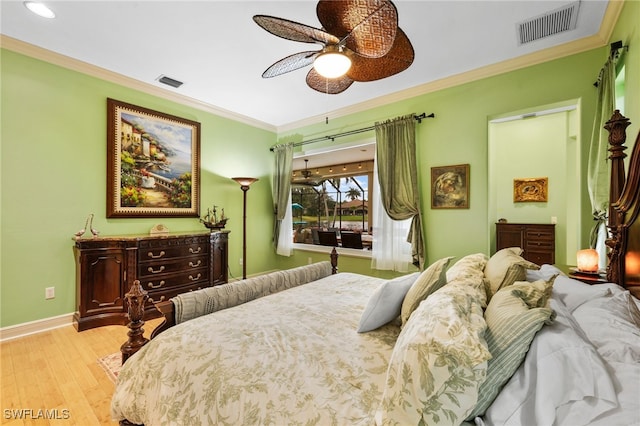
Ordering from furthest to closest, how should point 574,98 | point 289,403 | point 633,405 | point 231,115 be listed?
point 231,115 → point 574,98 → point 289,403 → point 633,405

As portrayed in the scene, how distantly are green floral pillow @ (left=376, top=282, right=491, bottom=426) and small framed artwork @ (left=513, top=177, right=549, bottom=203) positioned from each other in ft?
16.8

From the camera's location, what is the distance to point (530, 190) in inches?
188

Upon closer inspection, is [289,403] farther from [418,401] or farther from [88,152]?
[88,152]

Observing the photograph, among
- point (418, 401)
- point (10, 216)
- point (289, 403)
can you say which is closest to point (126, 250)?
point (10, 216)

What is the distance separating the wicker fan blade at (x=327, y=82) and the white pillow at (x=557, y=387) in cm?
208

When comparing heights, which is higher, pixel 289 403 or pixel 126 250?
pixel 126 250

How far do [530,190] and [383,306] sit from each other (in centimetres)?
485

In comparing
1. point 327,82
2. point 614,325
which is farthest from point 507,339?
point 327,82

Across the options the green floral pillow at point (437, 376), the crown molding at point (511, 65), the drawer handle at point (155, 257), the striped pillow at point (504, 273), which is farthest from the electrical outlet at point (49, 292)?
the crown molding at point (511, 65)

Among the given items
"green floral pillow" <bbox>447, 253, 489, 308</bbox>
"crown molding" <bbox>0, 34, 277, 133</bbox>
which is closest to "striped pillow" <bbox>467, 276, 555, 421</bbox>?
"green floral pillow" <bbox>447, 253, 489, 308</bbox>

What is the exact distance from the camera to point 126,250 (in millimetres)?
2965

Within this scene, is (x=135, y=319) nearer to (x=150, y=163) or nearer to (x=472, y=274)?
(x=472, y=274)

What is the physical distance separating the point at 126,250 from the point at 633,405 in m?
3.72

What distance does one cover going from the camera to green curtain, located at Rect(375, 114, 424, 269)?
11.1ft
